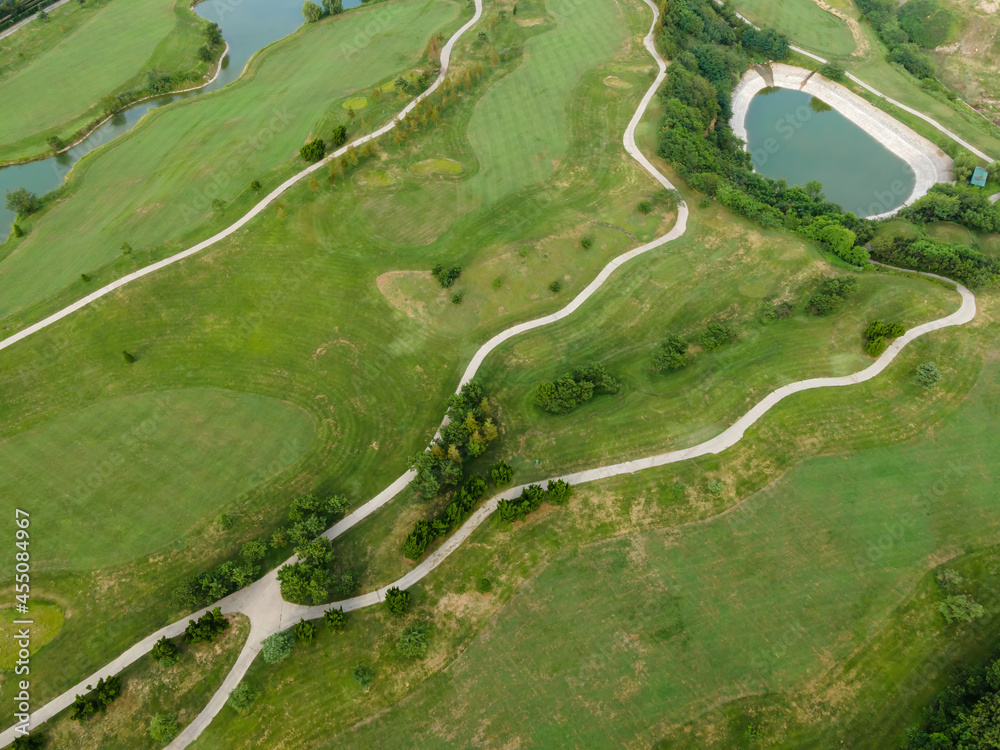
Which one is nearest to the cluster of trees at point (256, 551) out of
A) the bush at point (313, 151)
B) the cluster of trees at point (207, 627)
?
the cluster of trees at point (207, 627)

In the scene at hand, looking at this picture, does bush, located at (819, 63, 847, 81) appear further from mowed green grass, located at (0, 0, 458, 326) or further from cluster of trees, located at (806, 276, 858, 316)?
mowed green grass, located at (0, 0, 458, 326)

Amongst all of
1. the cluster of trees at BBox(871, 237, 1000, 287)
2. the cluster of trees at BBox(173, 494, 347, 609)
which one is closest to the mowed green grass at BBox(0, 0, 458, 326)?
the cluster of trees at BBox(173, 494, 347, 609)

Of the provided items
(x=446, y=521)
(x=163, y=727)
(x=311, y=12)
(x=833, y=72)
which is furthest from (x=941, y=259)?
(x=311, y=12)

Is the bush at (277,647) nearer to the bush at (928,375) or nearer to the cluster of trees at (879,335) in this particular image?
the cluster of trees at (879,335)

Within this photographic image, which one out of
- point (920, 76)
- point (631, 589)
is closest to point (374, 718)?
point (631, 589)

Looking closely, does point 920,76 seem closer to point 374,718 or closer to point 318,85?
point 318,85

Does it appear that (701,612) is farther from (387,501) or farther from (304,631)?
(304,631)
